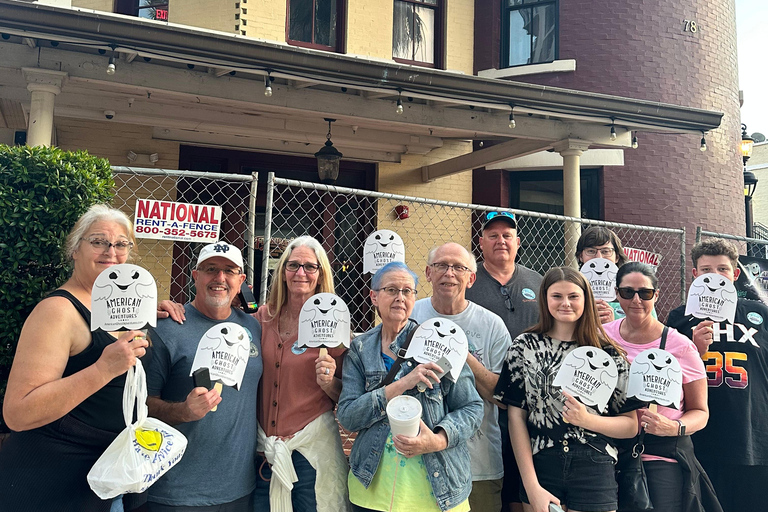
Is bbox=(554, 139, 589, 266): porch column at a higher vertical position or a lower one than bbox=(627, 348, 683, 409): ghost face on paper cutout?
higher

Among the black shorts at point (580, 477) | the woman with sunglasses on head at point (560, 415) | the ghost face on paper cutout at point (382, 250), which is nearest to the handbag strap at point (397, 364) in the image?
the woman with sunglasses on head at point (560, 415)

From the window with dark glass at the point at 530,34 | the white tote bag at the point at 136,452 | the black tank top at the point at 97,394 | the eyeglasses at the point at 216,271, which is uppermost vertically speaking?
the window with dark glass at the point at 530,34

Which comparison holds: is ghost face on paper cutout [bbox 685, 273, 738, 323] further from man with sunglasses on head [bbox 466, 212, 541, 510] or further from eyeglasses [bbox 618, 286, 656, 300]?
man with sunglasses on head [bbox 466, 212, 541, 510]

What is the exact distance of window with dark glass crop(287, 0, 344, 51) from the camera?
9.63 metres

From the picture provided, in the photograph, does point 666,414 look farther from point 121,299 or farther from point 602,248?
point 121,299

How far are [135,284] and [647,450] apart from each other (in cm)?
265

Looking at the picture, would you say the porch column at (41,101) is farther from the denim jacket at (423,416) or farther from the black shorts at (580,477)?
the black shorts at (580,477)

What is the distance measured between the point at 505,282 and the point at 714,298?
1267 millimetres

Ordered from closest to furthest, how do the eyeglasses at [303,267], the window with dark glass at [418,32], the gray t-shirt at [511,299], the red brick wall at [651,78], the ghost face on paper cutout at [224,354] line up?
the ghost face on paper cutout at [224,354]
the eyeglasses at [303,267]
the gray t-shirt at [511,299]
the window with dark glass at [418,32]
the red brick wall at [651,78]

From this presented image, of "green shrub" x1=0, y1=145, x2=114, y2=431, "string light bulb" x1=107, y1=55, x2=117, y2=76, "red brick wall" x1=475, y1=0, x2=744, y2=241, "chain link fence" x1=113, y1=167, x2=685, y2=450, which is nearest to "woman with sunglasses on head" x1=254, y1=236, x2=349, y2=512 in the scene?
"green shrub" x1=0, y1=145, x2=114, y2=431

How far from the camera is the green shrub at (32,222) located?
9.77 feet

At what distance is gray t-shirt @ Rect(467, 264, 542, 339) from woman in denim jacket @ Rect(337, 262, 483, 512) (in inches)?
33.3

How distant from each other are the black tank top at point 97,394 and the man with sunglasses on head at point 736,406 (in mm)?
3231

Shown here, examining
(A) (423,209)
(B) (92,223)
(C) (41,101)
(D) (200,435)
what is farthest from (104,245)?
(A) (423,209)
